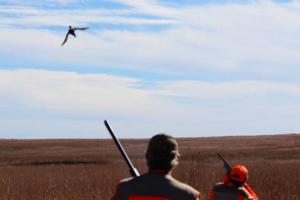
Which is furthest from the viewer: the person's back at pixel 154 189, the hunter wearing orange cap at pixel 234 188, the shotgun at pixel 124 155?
the hunter wearing orange cap at pixel 234 188

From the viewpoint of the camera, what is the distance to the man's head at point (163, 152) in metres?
4.23

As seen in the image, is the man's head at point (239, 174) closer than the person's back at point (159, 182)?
No

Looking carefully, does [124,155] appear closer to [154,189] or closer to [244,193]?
[154,189]

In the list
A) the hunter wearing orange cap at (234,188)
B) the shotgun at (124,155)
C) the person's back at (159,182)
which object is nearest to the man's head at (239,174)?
the hunter wearing orange cap at (234,188)

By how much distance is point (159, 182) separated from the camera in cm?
425

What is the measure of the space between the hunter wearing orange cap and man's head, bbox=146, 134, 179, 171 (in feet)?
13.7

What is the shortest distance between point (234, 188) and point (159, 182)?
14.1 feet

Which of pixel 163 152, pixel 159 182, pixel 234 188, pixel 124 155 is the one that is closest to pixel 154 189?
pixel 159 182

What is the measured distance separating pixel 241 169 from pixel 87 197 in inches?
218

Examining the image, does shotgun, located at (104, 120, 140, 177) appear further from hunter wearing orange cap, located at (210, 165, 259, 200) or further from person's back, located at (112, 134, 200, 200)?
hunter wearing orange cap, located at (210, 165, 259, 200)

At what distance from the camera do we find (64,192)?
1466cm

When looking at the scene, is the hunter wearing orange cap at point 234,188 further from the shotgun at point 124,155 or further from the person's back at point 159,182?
→ the person's back at point 159,182

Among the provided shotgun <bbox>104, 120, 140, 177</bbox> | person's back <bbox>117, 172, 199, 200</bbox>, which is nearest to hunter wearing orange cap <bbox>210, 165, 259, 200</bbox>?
shotgun <bbox>104, 120, 140, 177</bbox>

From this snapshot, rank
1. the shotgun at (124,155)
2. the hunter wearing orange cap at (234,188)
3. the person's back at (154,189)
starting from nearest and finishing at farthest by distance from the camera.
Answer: the person's back at (154,189) < the shotgun at (124,155) < the hunter wearing orange cap at (234,188)
